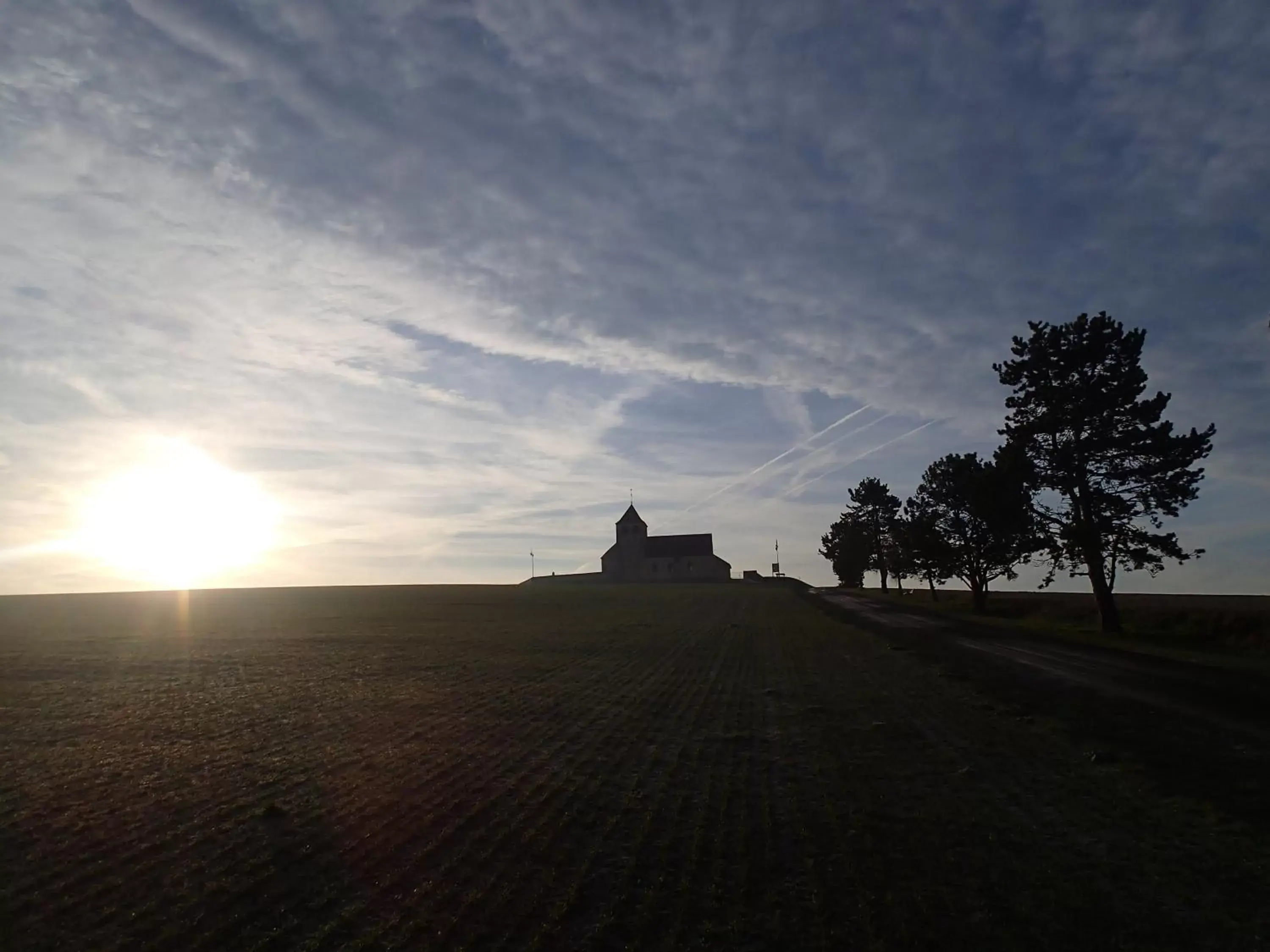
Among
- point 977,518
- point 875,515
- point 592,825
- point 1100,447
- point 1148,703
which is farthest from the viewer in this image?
point 875,515

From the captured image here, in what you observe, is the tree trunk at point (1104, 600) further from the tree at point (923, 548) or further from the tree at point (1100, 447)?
the tree at point (923, 548)

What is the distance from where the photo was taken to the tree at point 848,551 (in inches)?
4429

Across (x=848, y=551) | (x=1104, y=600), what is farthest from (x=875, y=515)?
(x=1104, y=600)

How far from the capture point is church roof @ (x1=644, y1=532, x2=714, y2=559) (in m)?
140

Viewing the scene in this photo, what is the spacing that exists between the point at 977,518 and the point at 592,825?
49235 mm

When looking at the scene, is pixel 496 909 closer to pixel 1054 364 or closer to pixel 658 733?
pixel 658 733

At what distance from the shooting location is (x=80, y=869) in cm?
771

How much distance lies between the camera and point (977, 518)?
52.7 meters

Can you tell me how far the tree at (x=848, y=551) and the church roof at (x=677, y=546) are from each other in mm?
19654

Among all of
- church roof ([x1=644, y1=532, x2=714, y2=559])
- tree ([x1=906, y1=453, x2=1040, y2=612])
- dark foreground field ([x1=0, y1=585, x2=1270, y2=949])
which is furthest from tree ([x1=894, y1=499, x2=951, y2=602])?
church roof ([x1=644, y1=532, x2=714, y2=559])

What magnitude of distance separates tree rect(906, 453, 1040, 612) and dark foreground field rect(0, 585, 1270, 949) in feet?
64.2

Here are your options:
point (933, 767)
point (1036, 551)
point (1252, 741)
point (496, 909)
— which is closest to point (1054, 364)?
point (1036, 551)

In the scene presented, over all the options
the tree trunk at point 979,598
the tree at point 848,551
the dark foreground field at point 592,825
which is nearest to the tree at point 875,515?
the tree at point 848,551

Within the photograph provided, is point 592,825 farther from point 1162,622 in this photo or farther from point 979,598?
point 979,598
